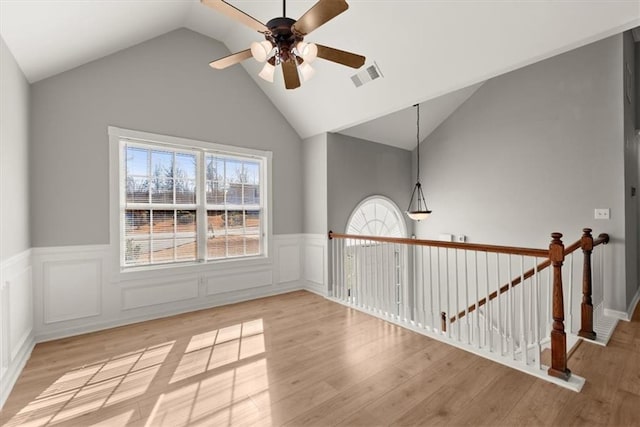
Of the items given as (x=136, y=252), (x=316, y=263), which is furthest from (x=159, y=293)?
(x=316, y=263)

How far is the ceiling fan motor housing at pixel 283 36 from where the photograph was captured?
6.59ft

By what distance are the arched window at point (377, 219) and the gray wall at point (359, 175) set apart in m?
0.13

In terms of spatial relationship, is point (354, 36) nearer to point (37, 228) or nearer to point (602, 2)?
point (602, 2)

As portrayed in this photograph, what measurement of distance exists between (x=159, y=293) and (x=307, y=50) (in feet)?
10.9

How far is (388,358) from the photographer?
2.61 metres

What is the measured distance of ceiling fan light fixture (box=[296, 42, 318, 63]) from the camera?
2.14 m

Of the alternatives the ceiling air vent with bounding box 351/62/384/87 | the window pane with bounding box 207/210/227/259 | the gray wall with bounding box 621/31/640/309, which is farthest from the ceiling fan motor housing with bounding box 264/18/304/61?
the gray wall with bounding box 621/31/640/309

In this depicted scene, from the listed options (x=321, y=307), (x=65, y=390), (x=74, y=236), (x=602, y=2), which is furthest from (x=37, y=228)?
(x=602, y=2)

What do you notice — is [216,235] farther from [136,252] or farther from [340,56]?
[340,56]

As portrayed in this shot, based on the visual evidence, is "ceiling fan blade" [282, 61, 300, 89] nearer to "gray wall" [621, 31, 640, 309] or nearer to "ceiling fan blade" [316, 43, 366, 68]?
"ceiling fan blade" [316, 43, 366, 68]

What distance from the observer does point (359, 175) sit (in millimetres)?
5180

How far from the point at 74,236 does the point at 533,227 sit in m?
5.91

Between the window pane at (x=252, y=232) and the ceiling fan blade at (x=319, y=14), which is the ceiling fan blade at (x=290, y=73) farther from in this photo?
the window pane at (x=252, y=232)

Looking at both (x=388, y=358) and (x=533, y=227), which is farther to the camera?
(x=533, y=227)
